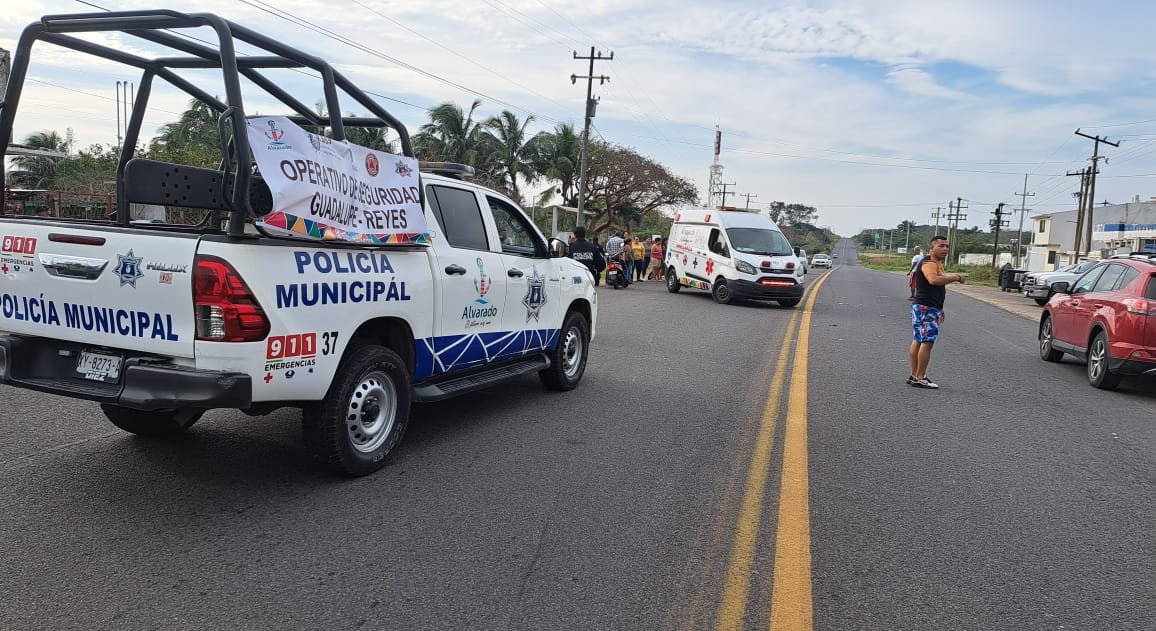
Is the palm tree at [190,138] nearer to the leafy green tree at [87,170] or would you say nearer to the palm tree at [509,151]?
the leafy green tree at [87,170]

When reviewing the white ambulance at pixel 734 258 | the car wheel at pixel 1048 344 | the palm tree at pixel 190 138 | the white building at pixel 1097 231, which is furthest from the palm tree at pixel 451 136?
the white building at pixel 1097 231

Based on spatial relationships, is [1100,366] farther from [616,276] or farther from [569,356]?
[616,276]

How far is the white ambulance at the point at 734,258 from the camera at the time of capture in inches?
738

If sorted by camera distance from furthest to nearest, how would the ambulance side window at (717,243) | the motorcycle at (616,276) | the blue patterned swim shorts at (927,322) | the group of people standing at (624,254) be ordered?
the motorcycle at (616,276) < the ambulance side window at (717,243) < the group of people standing at (624,254) < the blue patterned swim shorts at (927,322)

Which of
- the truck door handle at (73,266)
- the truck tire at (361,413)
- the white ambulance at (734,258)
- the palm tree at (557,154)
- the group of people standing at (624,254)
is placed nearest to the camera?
the truck door handle at (73,266)

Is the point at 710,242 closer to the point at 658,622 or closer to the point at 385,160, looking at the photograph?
the point at 385,160

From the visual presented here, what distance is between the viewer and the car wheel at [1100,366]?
923cm

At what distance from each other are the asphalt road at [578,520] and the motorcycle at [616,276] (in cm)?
1561

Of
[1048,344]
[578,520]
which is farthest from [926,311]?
[578,520]

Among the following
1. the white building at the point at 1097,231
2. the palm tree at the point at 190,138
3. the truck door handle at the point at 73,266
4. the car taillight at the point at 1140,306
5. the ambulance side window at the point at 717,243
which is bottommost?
the truck door handle at the point at 73,266

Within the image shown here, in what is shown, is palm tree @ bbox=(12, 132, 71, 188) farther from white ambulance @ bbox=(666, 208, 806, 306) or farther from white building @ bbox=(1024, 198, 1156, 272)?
white building @ bbox=(1024, 198, 1156, 272)

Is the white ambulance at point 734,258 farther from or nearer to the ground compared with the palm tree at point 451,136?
nearer to the ground

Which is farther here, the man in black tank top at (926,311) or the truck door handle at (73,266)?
the man in black tank top at (926,311)

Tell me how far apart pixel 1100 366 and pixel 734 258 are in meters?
10.1
